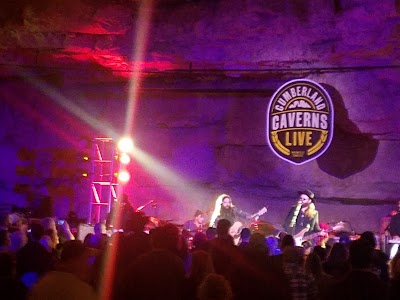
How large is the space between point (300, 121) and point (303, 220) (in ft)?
7.71

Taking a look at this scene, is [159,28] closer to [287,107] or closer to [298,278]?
[287,107]

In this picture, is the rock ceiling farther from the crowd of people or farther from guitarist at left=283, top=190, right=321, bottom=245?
the crowd of people

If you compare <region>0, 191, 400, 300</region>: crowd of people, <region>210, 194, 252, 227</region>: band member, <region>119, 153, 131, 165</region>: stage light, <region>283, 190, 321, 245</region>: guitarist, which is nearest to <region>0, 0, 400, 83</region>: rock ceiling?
<region>119, 153, 131, 165</region>: stage light

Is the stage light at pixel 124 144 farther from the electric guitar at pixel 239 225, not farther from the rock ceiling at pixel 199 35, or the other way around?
the electric guitar at pixel 239 225

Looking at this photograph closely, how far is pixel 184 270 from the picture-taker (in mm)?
5125

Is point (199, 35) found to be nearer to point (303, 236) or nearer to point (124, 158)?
point (124, 158)

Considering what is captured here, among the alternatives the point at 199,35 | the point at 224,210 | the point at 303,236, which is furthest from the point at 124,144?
the point at 303,236

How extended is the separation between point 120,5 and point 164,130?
14.3ft

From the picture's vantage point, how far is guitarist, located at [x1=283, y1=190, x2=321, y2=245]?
13156 millimetres

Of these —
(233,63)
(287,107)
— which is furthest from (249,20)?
(287,107)

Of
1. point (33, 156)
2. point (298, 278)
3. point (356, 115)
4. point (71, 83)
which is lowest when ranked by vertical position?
point (298, 278)

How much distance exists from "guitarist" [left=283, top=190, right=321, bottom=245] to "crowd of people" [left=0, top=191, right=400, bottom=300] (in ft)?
21.3

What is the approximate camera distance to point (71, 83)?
18719mm

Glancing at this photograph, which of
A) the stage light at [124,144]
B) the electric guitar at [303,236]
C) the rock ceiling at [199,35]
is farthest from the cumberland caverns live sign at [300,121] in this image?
the stage light at [124,144]
